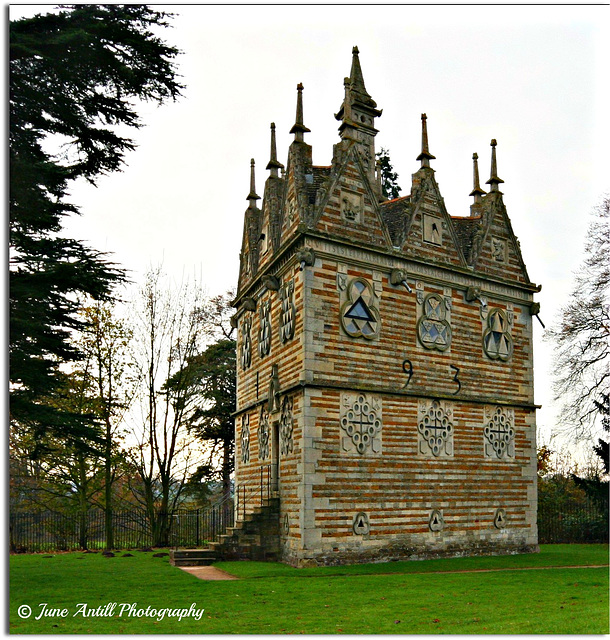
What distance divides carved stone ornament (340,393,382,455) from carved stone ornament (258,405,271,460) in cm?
369

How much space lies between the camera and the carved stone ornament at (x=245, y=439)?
25644mm

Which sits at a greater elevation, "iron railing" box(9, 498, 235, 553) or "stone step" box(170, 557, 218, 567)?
"stone step" box(170, 557, 218, 567)

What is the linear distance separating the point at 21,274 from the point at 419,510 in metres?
13.1

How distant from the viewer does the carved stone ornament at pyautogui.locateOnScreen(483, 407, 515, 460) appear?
23.9 meters

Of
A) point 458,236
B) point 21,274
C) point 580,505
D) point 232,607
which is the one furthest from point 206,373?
point 232,607

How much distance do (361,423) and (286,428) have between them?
7.39 ft

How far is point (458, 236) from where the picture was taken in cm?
2533

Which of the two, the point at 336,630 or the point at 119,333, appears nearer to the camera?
the point at 336,630

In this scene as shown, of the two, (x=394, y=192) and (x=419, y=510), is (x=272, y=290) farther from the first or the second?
(x=394, y=192)

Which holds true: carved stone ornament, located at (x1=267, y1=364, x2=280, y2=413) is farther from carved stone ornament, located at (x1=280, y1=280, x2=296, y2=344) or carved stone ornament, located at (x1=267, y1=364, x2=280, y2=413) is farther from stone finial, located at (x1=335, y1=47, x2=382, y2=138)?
stone finial, located at (x1=335, y1=47, x2=382, y2=138)

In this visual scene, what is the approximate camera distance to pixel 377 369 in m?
21.2

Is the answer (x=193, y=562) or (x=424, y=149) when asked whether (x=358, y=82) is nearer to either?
(x=424, y=149)

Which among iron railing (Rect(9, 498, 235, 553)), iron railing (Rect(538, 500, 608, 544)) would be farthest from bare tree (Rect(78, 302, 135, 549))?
iron railing (Rect(538, 500, 608, 544))

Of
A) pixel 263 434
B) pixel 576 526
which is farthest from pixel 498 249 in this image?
pixel 576 526
